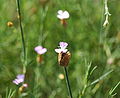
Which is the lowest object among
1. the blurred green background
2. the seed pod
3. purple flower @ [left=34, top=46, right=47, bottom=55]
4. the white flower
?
the blurred green background

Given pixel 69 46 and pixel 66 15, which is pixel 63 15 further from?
pixel 69 46

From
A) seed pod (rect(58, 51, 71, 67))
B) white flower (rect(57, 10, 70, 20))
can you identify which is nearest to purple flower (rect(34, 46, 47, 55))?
white flower (rect(57, 10, 70, 20))

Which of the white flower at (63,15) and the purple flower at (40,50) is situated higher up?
the white flower at (63,15)

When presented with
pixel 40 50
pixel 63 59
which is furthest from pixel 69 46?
pixel 63 59

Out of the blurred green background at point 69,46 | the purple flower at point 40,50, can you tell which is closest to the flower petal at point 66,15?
the purple flower at point 40,50

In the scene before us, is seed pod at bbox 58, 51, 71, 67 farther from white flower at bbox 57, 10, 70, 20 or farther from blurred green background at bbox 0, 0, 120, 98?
blurred green background at bbox 0, 0, 120, 98

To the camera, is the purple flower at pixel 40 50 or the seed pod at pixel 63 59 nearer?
the seed pod at pixel 63 59

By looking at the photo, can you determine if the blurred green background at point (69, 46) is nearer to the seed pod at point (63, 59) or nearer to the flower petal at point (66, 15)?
the flower petal at point (66, 15)

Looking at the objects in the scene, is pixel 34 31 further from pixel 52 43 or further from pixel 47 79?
pixel 47 79

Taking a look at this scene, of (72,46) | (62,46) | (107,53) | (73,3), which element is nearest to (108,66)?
(107,53)
